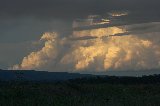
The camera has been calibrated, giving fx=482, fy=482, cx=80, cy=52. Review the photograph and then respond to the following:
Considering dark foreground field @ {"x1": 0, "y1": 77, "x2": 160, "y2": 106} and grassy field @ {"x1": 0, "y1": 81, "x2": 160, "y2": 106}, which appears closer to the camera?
grassy field @ {"x1": 0, "y1": 81, "x2": 160, "y2": 106}

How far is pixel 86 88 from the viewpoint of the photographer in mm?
102250

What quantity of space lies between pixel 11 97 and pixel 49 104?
17064 millimetres

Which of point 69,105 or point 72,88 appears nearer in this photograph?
point 69,105

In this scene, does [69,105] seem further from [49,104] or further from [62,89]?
[62,89]

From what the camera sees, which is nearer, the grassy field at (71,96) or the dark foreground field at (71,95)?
the grassy field at (71,96)

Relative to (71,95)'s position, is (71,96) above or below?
below

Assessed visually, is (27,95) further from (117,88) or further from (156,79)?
(156,79)

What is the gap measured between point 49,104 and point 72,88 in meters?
39.6

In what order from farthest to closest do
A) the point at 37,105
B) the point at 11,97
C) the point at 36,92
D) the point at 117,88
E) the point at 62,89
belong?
1. the point at 117,88
2. the point at 62,89
3. the point at 36,92
4. the point at 11,97
5. the point at 37,105

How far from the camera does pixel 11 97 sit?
7506 centimetres

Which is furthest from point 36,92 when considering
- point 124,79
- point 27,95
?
point 124,79

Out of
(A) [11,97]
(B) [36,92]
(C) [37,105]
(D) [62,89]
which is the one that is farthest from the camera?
(D) [62,89]

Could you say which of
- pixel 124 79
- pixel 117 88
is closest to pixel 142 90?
pixel 117 88

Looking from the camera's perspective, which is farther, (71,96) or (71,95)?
(71,95)
